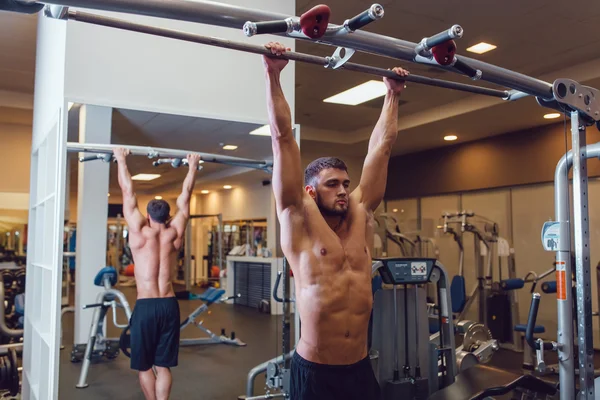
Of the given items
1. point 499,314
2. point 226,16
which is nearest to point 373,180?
point 226,16

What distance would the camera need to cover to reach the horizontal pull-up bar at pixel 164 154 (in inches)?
116

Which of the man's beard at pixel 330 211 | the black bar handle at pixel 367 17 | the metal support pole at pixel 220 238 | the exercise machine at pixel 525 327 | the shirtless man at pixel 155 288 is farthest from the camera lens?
the metal support pole at pixel 220 238

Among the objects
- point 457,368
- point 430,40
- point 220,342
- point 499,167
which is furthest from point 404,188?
point 430,40

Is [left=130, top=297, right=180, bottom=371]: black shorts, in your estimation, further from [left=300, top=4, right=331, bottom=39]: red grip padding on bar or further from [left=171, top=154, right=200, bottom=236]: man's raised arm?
[left=300, top=4, right=331, bottom=39]: red grip padding on bar

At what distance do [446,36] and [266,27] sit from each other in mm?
524

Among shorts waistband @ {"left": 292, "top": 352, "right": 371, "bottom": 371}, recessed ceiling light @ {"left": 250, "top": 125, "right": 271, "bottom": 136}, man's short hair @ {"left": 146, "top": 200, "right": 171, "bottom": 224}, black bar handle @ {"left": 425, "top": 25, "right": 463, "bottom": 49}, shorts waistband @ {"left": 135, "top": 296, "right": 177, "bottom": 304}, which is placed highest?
recessed ceiling light @ {"left": 250, "top": 125, "right": 271, "bottom": 136}

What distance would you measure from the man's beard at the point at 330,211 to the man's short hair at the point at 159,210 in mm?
1696

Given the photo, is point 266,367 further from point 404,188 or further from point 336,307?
Result: point 404,188

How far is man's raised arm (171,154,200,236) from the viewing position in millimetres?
3432

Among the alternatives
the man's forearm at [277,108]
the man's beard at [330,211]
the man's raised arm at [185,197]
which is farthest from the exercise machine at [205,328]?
the man's forearm at [277,108]

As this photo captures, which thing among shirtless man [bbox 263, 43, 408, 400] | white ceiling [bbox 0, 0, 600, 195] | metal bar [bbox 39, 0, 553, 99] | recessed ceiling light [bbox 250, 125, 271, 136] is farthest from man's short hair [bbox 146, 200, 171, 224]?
metal bar [bbox 39, 0, 553, 99]

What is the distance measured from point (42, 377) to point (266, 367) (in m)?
1.41

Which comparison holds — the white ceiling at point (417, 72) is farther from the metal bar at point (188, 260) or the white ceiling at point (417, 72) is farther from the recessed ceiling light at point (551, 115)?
the metal bar at point (188, 260)

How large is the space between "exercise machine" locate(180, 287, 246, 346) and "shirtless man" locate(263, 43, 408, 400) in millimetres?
2873
